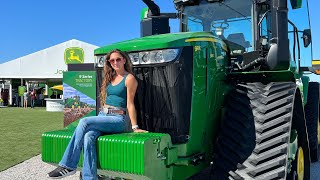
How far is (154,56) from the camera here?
3553mm

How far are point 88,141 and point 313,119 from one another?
521cm

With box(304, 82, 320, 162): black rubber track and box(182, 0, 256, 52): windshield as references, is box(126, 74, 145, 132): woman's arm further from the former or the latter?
box(304, 82, 320, 162): black rubber track

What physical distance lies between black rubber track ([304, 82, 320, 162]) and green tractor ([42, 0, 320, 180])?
2.85 meters

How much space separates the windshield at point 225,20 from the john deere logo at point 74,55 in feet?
66.2

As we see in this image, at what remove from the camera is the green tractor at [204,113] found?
10.6ft

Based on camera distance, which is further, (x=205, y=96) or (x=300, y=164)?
(x=300, y=164)

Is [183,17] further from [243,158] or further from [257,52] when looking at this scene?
[243,158]

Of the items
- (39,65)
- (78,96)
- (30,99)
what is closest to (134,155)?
(78,96)

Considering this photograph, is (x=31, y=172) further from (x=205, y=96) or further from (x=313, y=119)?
(x=313, y=119)

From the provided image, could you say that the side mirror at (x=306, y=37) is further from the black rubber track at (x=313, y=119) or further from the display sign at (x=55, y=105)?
the display sign at (x=55, y=105)

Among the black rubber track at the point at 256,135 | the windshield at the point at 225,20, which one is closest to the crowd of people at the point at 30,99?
the windshield at the point at 225,20

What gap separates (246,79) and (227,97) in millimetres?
454

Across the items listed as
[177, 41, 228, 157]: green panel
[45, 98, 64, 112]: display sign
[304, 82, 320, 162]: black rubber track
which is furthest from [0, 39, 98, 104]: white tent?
[177, 41, 228, 157]: green panel

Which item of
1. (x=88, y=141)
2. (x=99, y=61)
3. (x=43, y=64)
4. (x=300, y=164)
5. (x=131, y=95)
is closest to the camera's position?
(x=88, y=141)
